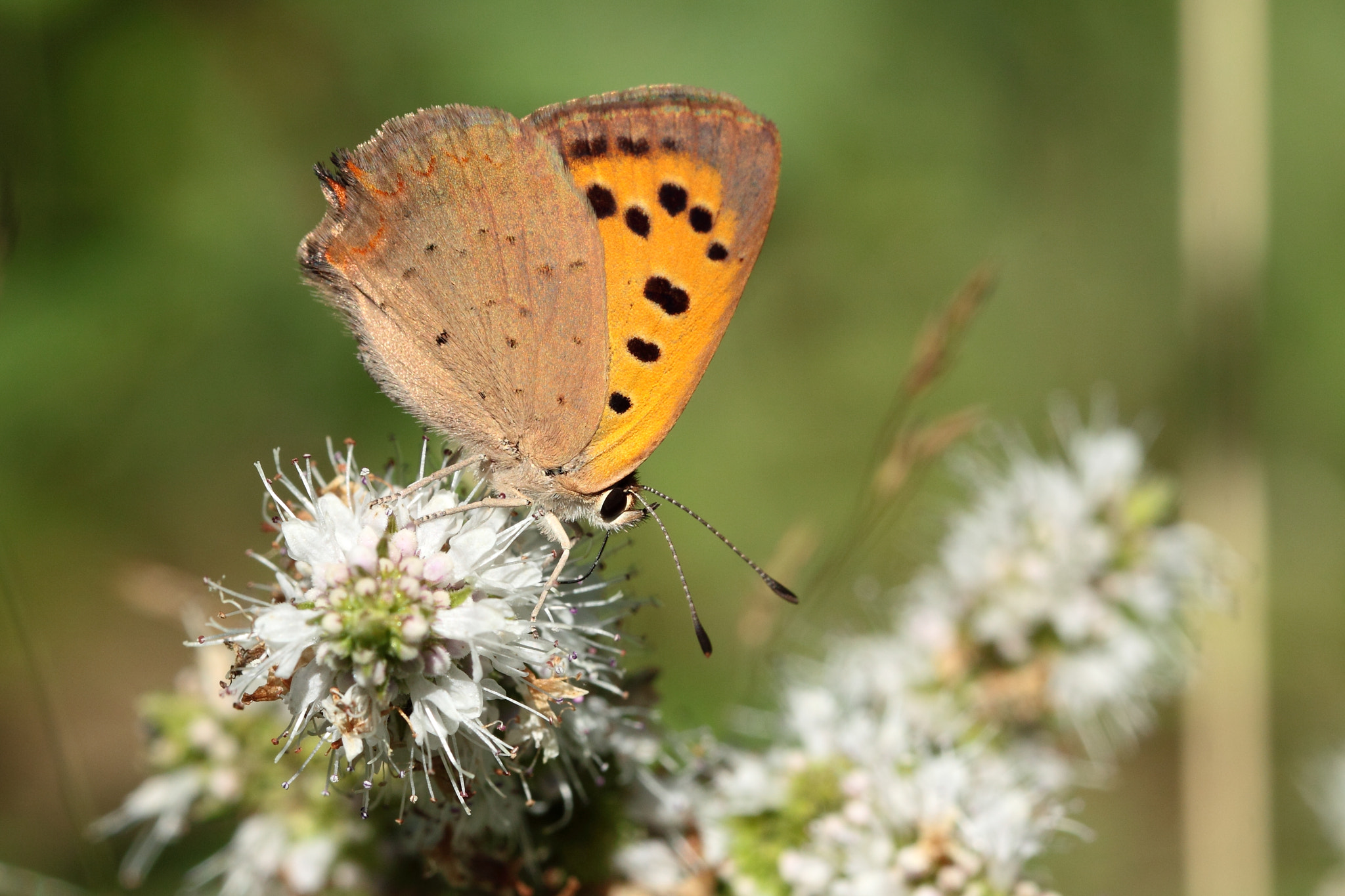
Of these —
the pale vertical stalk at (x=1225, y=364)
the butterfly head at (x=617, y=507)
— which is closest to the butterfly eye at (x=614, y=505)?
the butterfly head at (x=617, y=507)

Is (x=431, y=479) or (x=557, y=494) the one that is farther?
(x=557, y=494)

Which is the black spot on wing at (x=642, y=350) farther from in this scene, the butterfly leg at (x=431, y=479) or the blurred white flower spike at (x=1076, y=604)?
the blurred white flower spike at (x=1076, y=604)

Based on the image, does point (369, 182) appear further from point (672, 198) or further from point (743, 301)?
point (743, 301)

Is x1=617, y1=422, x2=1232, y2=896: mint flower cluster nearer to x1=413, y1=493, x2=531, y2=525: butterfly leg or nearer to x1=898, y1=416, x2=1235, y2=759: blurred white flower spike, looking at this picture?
x1=898, y1=416, x2=1235, y2=759: blurred white flower spike

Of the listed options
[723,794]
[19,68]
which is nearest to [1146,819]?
[723,794]

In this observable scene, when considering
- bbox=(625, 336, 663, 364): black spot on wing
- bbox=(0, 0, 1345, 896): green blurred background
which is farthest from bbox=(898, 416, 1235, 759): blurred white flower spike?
bbox=(625, 336, 663, 364): black spot on wing

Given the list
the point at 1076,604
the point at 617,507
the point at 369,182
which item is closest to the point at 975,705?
the point at 1076,604
